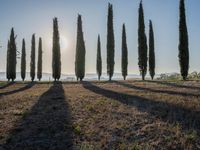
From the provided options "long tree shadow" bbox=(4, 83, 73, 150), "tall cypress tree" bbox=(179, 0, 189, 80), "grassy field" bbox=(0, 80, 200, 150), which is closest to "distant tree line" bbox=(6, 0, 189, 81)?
"tall cypress tree" bbox=(179, 0, 189, 80)

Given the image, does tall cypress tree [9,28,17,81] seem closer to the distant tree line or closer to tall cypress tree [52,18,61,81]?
the distant tree line

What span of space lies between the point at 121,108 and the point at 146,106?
1.30m

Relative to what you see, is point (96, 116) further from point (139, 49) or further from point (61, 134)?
point (139, 49)

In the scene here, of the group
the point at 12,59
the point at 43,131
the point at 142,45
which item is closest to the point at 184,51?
the point at 142,45

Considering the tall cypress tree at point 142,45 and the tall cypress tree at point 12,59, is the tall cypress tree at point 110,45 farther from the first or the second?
the tall cypress tree at point 12,59

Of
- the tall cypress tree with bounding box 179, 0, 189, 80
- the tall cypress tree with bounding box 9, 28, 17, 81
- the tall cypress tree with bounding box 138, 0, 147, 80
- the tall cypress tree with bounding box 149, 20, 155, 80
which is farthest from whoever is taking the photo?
the tall cypress tree with bounding box 9, 28, 17, 81

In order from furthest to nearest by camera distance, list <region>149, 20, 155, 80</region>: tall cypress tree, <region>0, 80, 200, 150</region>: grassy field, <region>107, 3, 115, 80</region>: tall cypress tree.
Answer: <region>149, 20, 155, 80</region>: tall cypress tree < <region>107, 3, 115, 80</region>: tall cypress tree < <region>0, 80, 200, 150</region>: grassy field

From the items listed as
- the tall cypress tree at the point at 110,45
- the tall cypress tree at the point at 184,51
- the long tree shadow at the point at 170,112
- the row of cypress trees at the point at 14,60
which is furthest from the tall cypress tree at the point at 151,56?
the long tree shadow at the point at 170,112

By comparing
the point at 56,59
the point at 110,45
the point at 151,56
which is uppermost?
the point at 110,45

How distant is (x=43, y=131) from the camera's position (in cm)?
1214

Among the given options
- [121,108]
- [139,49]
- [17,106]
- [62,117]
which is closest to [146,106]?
[121,108]

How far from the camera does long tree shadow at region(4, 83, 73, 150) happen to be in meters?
10.8

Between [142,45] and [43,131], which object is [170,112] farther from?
[142,45]

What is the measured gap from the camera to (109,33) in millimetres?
51781
